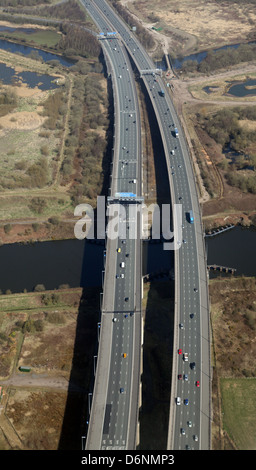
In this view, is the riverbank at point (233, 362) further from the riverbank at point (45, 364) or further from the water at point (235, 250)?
the riverbank at point (45, 364)

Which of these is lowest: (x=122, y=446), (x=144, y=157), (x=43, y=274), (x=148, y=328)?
(x=122, y=446)

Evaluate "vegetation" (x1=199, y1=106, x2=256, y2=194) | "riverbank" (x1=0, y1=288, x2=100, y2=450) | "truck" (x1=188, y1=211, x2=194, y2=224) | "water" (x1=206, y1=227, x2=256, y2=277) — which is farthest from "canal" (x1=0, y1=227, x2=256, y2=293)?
"vegetation" (x1=199, y1=106, x2=256, y2=194)

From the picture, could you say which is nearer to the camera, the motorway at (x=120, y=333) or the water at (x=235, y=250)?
the motorway at (x=120, y=333)

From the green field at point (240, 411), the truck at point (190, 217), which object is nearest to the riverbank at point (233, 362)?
the green field at point (240, 411)

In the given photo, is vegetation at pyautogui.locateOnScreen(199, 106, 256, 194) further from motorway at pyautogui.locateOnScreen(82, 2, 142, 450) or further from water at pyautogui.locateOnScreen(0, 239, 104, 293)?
water at pyautogui.locateOnScreen(0, 239, 104, 293)

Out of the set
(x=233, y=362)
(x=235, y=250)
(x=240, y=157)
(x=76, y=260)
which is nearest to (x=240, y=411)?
(x=233, y=362)

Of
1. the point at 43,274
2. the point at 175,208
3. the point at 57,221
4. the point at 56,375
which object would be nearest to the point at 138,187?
the point at 175,208

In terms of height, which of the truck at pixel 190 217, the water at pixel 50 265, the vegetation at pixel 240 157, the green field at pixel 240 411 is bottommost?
the green field at pixel 240 411

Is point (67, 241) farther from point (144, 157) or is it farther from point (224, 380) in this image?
point (224, 380)
